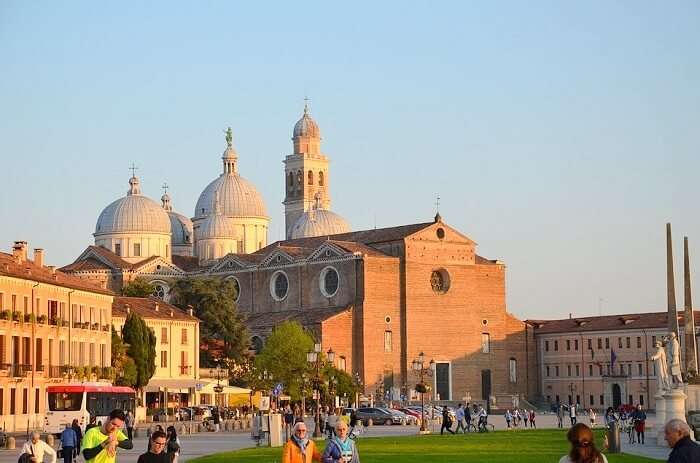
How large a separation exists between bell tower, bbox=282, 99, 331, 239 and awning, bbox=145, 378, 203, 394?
53833 mm

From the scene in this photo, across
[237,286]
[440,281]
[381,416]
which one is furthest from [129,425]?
[237,286]

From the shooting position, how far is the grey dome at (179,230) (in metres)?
129

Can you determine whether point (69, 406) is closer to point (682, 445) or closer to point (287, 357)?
point (682, 445)

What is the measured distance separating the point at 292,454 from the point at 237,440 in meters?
35.3

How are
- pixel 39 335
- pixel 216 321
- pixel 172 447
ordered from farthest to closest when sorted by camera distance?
1. pixel 216 321
2. pixel 39 335
3. pixel 172 447

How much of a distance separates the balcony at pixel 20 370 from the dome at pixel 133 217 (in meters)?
58.2

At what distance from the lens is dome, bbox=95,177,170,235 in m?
116

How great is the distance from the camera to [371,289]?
10394 cm

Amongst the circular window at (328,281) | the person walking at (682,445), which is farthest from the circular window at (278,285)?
the person walking at (682,445)

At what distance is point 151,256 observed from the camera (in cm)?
11512

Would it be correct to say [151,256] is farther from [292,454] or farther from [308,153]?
[292,454]

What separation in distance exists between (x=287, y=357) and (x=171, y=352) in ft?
26.8

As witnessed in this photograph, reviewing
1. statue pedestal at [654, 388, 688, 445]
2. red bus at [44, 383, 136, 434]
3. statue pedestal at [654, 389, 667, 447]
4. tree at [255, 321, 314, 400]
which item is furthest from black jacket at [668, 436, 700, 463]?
tree at [255, 321, 314, 400]

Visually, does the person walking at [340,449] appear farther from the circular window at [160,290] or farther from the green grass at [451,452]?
the circular window at [160,290]
